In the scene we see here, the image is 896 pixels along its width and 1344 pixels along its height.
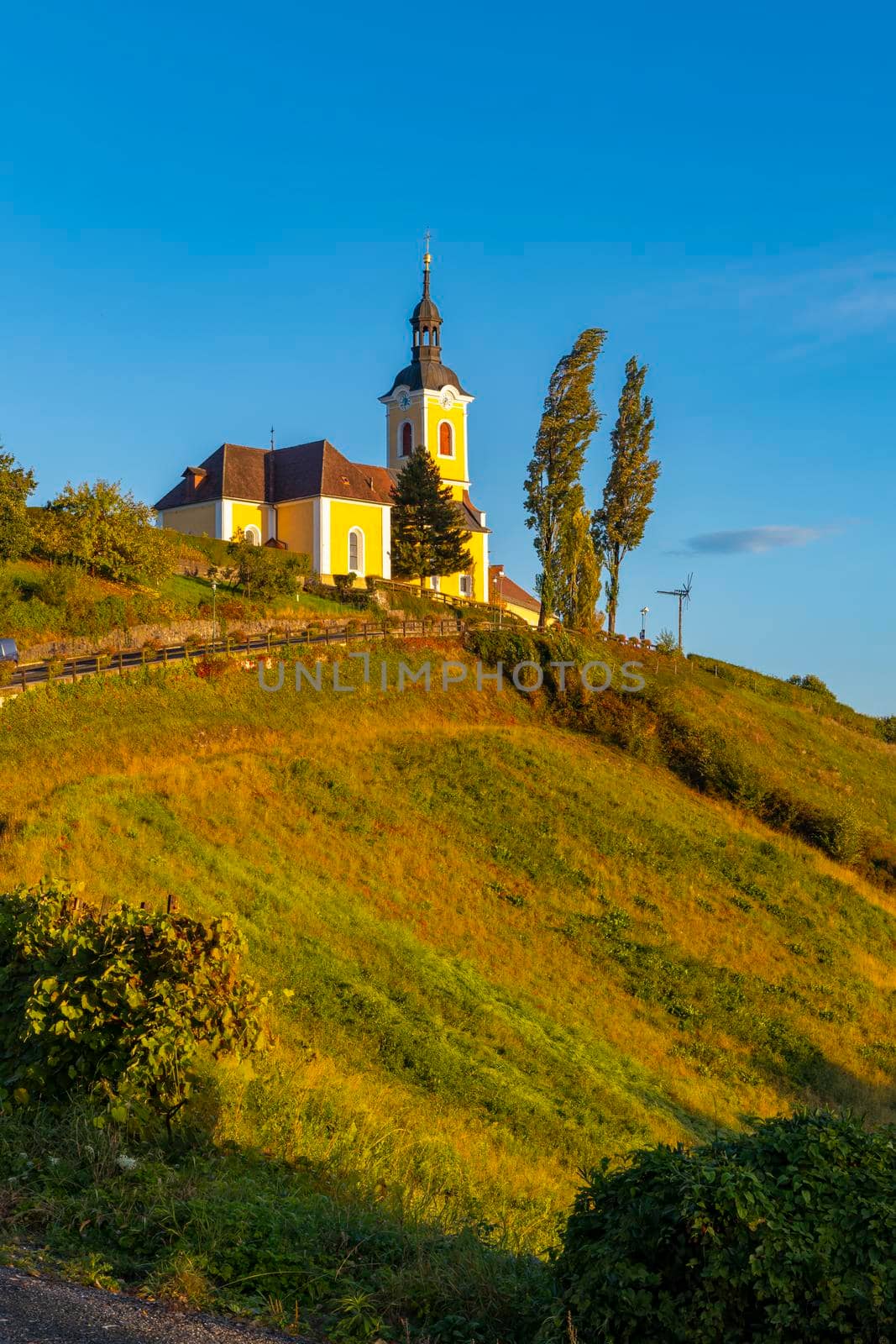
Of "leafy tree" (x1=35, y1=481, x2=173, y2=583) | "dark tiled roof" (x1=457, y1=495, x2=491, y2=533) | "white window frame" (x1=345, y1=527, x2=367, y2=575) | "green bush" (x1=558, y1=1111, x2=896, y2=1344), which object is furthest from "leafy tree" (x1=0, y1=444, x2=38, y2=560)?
"green bush" (x1=558, y1=1111, x2=896, y2=1344)

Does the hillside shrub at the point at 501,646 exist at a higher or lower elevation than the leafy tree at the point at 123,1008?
higher

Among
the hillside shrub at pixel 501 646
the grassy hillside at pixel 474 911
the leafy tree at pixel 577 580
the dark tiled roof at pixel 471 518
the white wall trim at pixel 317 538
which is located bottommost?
the grassy hillside at pixel 474 911

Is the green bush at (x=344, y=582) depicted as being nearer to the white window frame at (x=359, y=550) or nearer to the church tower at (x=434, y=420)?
the white window frame at (x=359, y=550)

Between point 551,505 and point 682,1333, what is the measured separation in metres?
55.6

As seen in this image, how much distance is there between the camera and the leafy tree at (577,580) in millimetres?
58125

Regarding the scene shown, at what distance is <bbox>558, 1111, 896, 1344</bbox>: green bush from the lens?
5746 mm

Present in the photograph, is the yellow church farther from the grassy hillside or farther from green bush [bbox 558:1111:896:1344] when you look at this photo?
green bush [bbox 558:1111:896:1344]

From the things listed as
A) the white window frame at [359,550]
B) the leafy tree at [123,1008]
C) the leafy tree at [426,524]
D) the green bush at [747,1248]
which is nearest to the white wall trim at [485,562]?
the leafy tree at [426,524]

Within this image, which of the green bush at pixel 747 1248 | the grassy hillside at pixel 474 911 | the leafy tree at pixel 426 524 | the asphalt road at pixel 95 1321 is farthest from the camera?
the leafy tree at pixel 426 524

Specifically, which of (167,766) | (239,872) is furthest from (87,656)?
(239,872)

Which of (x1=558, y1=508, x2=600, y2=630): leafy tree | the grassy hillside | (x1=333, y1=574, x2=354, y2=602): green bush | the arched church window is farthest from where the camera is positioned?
the arched church window

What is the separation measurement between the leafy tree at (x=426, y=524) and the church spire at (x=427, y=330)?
523 inches

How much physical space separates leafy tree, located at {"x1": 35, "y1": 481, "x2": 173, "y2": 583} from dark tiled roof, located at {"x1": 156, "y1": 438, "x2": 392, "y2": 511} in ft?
52.5

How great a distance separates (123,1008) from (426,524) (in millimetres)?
61350
